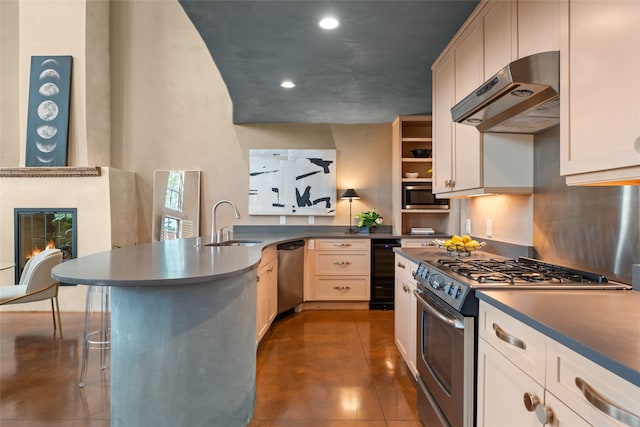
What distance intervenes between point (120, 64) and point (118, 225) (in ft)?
7.37

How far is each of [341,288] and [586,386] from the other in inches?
143

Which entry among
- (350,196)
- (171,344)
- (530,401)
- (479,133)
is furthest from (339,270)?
(530,401)

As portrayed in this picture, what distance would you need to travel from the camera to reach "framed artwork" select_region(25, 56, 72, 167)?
4.49 m

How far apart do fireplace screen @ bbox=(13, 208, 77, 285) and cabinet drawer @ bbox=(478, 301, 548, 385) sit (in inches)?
191

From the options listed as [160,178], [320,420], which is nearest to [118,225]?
[160,178]

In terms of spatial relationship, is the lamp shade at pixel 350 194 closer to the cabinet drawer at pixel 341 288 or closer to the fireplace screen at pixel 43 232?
the cabinet drawer at pixel 341 288

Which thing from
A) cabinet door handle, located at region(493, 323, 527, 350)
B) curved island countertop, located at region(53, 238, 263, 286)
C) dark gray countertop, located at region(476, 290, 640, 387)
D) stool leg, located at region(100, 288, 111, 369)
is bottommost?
stool leg, located at region(100, 288, 111, 369)

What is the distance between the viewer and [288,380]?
2.59 metres

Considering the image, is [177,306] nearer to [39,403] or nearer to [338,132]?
[39,403]

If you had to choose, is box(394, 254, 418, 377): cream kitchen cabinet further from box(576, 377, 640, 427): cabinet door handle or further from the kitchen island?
box(576, 377, 640, 427): cabinet door handle

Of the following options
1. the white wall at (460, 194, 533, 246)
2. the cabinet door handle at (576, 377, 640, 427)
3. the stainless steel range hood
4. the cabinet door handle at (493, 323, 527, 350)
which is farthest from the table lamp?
the cabinet door handle at (576, 377, 640, 427)

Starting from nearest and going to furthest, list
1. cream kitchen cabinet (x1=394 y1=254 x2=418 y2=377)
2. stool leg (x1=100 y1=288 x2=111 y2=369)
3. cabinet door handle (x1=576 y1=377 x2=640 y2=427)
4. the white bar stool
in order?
cabinet door handle (x1=576 y1=377 x2=640 y2=427), cream kitchen cabinet (x1=394 y1=254 x2=418 y2=377), the white bar stool, stool leg (x1=100 y1=288 x2=111 y2=369)

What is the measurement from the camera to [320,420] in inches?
82.5

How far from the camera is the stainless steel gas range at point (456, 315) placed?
1.46 metres
